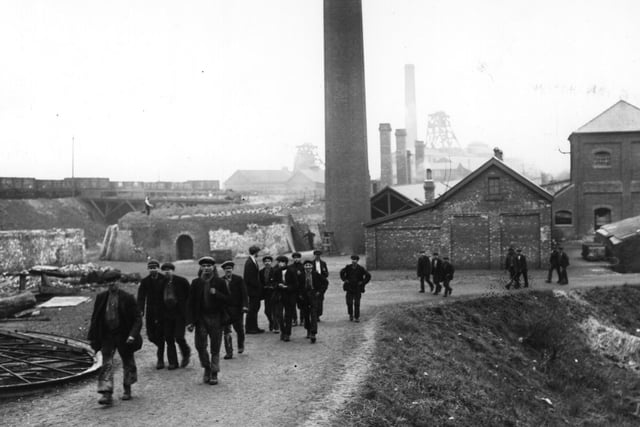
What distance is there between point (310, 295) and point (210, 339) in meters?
3.35

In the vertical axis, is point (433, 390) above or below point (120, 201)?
below

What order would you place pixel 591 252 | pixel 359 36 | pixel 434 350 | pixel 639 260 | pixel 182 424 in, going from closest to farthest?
pixel 182 424 → pixel 434 350 → pixel 639 260 → pixel 591 252 → pixel 359 36

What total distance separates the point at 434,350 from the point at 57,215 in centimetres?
4226

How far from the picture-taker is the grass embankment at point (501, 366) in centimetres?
968

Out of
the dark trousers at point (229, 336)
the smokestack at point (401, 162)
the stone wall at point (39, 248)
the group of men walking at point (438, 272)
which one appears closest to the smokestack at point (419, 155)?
the smokestack at point (401, 162)

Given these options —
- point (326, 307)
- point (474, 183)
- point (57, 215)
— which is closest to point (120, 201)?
point (57, 215)

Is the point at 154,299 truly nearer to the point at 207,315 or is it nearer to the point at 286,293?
the point at 207,315

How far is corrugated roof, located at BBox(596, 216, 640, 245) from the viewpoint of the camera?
2636 cm

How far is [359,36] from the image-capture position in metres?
31.8

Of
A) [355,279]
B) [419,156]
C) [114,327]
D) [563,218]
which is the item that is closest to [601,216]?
[563,218]

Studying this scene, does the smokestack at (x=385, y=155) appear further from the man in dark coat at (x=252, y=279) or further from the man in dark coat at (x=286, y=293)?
the man in dark coat at (x=286, y=293)

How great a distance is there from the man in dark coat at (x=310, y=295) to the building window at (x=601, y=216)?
28.6m

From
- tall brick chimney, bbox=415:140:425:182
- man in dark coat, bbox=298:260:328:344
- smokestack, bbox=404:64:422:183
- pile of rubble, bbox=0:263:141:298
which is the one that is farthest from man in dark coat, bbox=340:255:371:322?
smokestack, bbox=404:64:422:183

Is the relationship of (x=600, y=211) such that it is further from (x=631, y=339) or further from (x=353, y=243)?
(x=631, y=339)
